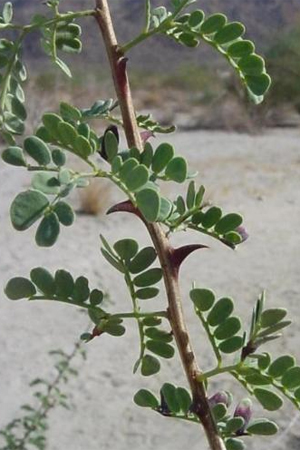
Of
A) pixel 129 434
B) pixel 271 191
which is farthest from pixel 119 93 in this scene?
pixel 271 191

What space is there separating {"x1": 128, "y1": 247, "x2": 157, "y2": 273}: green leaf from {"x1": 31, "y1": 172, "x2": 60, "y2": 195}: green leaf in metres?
0.13

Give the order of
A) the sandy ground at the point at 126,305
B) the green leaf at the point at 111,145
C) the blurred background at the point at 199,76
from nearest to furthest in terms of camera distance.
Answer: the green leaf at the point at 111,145
the sandy ground at the point at 126,305
the blurred background at the point at 199,76

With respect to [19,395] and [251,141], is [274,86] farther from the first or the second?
[19,395]

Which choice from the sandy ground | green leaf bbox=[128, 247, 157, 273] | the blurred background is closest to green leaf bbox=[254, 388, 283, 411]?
green leaf bbox=[128, 247, 157, 273]

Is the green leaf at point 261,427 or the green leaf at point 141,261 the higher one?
the green leaf at point 141,261

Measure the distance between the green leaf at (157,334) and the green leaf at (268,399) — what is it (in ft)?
0.21

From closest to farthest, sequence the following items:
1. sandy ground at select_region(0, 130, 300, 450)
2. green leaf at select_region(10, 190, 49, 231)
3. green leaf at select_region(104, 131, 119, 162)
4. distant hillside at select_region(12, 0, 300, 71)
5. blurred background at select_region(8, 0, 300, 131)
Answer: green leaf at select_region(10, 190, 49, 231), green leaf at select_region(104, 131, 119, 162), sandy ground at select_region(0, 130, 300, 450), blurred background at select_region(8, 0, 300, 131), distant hillside at select_region(12, 0, 300, 71)

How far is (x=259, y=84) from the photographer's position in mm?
649

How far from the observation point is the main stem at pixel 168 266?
57 cm

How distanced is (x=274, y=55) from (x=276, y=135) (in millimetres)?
2199

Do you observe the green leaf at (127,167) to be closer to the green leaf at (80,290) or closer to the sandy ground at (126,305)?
the green leaf at (80,290)

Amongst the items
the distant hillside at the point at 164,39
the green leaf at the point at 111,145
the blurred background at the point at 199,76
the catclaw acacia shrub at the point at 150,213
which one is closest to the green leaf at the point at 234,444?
the catclaw acacia shrub at the point at 150,213

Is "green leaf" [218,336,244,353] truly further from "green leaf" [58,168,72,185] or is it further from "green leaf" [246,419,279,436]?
"green leaf" [58,168,72,185]

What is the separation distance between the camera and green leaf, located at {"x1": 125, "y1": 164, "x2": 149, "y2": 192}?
517 millimetres
